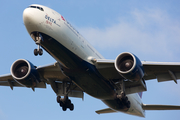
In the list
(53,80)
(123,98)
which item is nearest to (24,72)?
(53,80)

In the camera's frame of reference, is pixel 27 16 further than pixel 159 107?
No

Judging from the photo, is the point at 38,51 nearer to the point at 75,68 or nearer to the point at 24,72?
the point at 75,68

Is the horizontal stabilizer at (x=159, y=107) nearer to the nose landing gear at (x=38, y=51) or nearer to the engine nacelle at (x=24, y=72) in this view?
the engine nacelle at (x=24, y=72)

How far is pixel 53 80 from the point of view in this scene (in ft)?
81.6

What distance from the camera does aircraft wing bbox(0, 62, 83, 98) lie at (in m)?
23.2

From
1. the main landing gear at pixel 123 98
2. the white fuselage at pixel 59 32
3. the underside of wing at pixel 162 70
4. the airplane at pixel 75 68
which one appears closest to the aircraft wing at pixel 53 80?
the airplane at pixel 75 68

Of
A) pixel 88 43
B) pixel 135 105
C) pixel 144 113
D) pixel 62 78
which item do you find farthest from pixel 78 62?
pixel 144 113

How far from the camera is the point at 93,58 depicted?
70.0ft

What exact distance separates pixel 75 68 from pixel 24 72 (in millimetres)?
4819

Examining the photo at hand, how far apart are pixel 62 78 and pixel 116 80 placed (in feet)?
15.0

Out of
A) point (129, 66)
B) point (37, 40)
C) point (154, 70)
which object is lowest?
point (154, 70)

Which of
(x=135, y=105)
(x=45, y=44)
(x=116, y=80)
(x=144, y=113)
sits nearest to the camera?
(x=45, y=44)

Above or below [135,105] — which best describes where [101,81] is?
above

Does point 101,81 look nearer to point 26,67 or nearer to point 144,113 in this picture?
point 26,67
